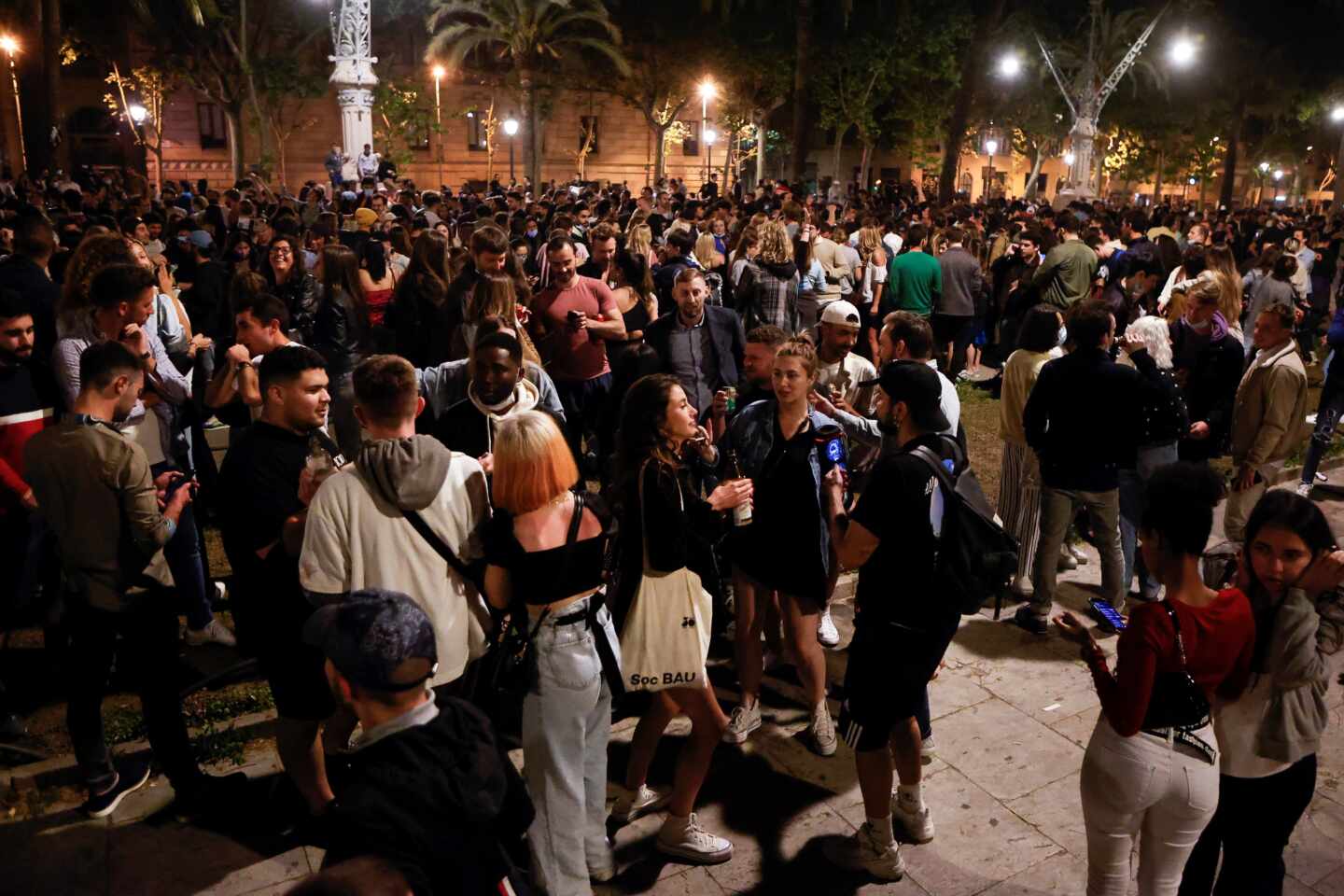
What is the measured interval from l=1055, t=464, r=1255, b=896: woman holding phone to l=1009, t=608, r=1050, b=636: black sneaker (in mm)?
3122

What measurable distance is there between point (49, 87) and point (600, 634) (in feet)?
99.8

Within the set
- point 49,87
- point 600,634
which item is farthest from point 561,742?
point 49,87

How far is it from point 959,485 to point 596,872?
80.8 inches

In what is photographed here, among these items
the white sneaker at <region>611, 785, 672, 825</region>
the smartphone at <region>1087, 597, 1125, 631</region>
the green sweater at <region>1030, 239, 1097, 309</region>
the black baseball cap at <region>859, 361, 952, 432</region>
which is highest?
the green sweater at <region>1030, 239, 1097, 309</region>

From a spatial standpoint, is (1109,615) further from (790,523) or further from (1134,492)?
(1134,492)

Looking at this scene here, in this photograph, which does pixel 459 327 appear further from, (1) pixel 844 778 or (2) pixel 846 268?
(2) pixel 846 268

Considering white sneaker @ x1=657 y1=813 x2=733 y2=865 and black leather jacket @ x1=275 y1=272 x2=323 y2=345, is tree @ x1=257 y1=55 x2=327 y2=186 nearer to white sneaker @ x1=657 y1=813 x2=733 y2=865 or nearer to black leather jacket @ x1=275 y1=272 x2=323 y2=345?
black leather jacket @ x1=275 y1=272 x2=323 y2=345

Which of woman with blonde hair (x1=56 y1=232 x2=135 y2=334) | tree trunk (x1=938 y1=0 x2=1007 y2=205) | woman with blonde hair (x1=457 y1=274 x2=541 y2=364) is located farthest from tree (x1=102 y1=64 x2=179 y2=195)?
woman with blonde hair (x1=457 y1=274 x2=541 y2=364)

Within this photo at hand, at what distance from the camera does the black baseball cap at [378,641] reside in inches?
94.1

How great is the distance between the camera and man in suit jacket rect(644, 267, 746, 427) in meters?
7.24

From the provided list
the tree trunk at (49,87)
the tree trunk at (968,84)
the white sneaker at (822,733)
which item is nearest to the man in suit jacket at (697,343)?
the white sneaker at (822,733)

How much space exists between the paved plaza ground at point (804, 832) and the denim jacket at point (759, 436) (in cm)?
105

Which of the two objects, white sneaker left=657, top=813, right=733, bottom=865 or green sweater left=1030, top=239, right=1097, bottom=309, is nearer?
white sneaker left=657, top=813, right=733, bottom=865

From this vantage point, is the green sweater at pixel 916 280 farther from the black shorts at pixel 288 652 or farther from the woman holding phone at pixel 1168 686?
the black shorts at pixel 288 652
